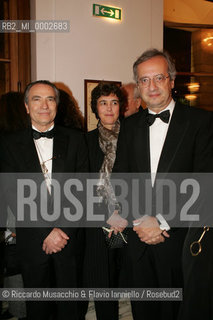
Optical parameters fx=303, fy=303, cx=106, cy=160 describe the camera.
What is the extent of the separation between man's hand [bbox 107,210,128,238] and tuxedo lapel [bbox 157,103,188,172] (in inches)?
18.7

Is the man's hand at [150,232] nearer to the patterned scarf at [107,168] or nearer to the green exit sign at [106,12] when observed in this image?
the patterned scarf at [107,168]

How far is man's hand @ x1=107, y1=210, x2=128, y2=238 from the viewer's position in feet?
6.72

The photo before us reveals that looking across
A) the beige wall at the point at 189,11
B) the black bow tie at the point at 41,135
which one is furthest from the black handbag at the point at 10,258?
the beige wall at the point at 189,11

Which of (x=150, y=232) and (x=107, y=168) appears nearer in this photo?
(x=150, y=232)

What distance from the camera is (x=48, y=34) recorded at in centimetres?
346

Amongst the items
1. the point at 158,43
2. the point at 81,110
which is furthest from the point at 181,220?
the point at 158,43

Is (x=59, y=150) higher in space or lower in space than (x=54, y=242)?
higher

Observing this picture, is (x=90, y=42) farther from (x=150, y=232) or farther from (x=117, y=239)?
(x=150, y=232)

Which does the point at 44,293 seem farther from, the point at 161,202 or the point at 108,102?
the point at 108,102

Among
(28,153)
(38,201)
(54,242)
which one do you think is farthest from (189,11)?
(54,242)

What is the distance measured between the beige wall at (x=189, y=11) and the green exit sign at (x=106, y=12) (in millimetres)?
1047

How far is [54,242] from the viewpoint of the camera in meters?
1.99

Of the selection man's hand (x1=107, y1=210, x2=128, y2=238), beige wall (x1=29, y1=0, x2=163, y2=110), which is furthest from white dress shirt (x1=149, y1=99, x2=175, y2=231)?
beige wall (x1=29, y1=0, x2=163, y2=110)

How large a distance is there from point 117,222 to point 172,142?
0.67m
